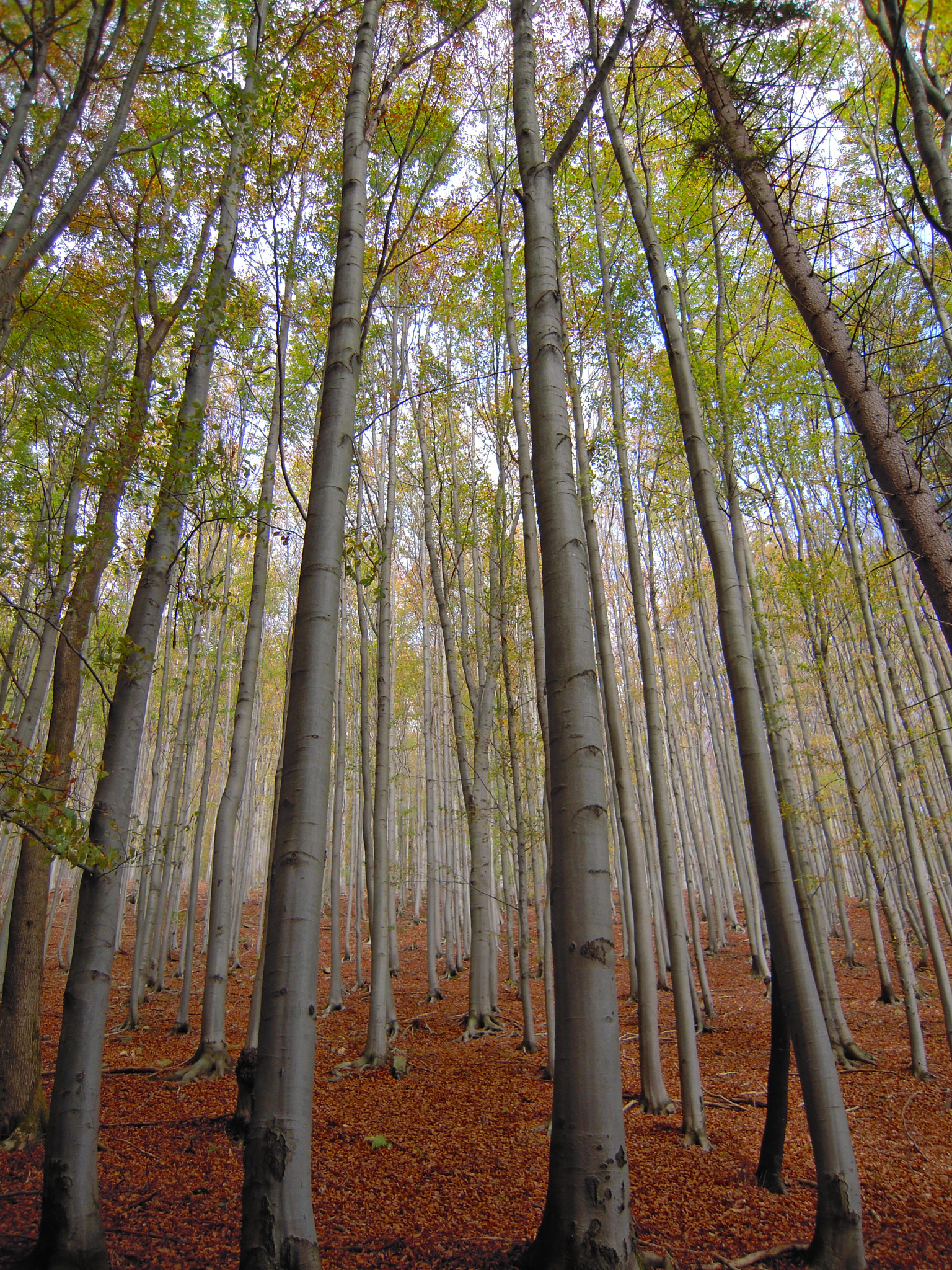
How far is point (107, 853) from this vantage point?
9.02 ft

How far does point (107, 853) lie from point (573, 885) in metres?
2.17

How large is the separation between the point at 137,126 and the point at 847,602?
9.07 meters

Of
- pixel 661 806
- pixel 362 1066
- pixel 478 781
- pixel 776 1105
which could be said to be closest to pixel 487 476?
pixel 478 781

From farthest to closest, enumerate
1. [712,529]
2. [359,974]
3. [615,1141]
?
[359,974] → [712,529] → [615,1141]

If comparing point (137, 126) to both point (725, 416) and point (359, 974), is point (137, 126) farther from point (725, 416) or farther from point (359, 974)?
point (359, 974)

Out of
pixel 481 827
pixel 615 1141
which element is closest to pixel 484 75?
pixel 481 827

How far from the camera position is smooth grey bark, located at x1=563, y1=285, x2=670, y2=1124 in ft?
14.8

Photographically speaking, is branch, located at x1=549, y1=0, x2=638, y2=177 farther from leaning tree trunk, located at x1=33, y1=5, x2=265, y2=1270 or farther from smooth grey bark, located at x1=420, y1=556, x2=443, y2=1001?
smooth grey bark, located at x1=420, y1=556, x2=443, y2=1001

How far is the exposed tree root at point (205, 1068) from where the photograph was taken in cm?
565

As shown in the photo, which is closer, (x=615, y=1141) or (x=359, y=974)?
(x=615, y=1141)

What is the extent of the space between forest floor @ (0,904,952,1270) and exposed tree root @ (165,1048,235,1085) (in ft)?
0.45

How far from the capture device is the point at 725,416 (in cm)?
564

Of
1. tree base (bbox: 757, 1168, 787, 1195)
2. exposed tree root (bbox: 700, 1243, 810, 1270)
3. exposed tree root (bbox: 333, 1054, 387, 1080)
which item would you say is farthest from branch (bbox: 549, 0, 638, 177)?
exposed tree root (bbox: 333, 1054, 387, 1080)

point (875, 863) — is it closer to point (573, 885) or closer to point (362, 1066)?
point (362, 1066)
